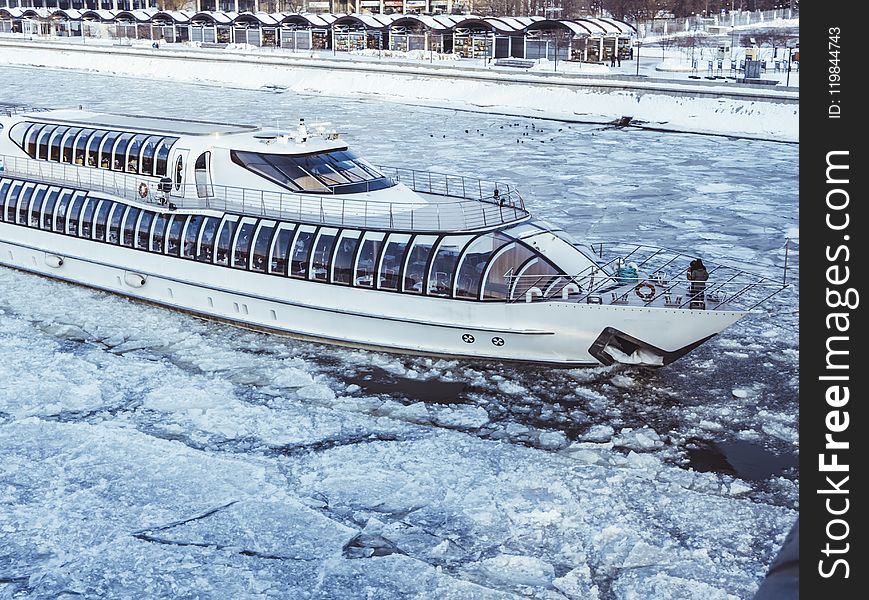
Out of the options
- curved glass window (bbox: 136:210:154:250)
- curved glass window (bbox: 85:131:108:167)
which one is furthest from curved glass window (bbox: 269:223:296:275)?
curved glass window (bbox: 85:131:108:167)

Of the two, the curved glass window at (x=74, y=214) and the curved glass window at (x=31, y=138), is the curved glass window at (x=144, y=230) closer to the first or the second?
the curved glass window at (x=74, y=214)

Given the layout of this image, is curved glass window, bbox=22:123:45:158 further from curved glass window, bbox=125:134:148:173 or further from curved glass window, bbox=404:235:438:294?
curved glass window, bbox=404:235:438:294

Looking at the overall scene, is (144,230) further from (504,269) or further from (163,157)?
(504,269)

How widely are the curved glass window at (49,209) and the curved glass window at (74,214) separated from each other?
0.87 m

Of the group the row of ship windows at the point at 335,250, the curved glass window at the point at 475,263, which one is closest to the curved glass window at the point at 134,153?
the row of ship windows at the point at 335,250

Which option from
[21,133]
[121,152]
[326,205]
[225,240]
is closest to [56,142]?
[21,133]

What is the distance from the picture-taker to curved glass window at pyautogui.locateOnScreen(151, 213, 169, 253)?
87.9 feet

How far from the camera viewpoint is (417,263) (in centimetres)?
2264

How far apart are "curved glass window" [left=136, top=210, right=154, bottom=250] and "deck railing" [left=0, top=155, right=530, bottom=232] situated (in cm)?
42

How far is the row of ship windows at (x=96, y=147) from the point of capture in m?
28.6

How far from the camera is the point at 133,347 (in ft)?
80.7

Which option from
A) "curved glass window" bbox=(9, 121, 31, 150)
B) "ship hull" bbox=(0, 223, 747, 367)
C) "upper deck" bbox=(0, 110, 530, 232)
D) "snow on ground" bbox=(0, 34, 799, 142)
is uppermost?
"snow on ground" bbox=(0, 34, 799, 142)

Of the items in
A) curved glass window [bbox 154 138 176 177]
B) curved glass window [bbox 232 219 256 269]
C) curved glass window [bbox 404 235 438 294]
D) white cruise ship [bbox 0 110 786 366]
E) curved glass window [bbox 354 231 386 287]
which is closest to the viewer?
white cruise ship [bbox 0 110 786 366]
